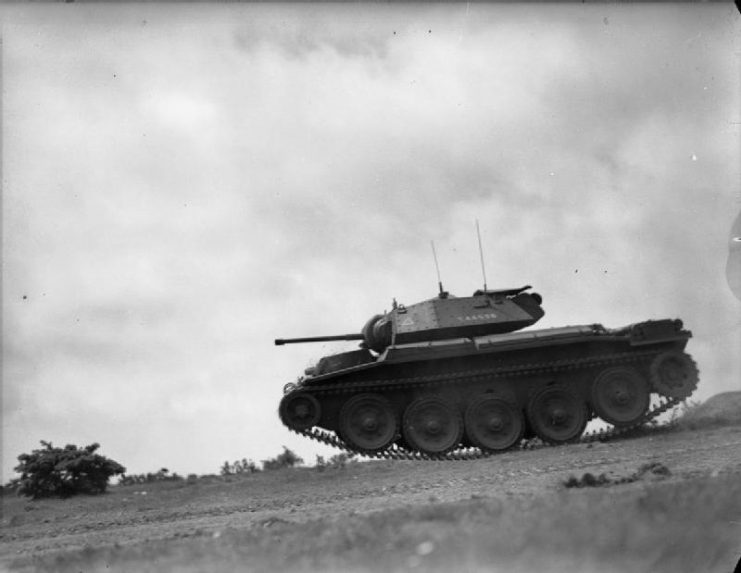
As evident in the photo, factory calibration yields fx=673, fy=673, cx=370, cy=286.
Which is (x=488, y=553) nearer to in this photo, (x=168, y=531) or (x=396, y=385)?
(x=168, y=531)

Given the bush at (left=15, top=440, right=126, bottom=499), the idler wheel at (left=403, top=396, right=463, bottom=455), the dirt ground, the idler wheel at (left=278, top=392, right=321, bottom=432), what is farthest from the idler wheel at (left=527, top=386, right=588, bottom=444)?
the bush at (left=15, top=440, right=126, bottom=499)

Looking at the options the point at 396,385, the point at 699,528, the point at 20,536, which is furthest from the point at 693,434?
the point at 20,536

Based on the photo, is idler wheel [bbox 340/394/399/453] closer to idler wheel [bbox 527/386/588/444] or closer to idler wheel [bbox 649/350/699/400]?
idler wheel [bbox 527/386/588/444]

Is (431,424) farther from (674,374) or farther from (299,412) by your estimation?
(674,374)

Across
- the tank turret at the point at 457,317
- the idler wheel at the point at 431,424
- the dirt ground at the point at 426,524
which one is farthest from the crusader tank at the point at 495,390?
the dirt ground at the point at 426,524

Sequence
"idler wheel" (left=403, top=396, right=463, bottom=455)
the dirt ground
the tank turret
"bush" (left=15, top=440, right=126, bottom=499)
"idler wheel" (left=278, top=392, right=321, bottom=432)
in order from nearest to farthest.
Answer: the dirt ground < "idler wheel" (left=403, top=396, right=463, bottom=455) < "idler wheel" (left=278, top=392, right=321, bottom=432) < the tank turret < "bush" (left=15, top=440, right=126, bottom=499)

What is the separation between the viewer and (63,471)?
49.0ft

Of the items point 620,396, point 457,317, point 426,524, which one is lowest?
point 426,524

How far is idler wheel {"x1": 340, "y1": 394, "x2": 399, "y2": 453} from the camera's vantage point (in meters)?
13.0

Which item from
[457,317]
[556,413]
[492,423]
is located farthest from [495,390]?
[457,317]

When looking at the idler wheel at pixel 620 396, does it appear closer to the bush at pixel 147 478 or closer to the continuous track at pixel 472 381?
the continuous track at pixel 472 381

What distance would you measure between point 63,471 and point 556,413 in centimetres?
1070

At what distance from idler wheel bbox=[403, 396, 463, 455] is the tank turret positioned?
1.40 metres

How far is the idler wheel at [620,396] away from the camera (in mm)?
13047
